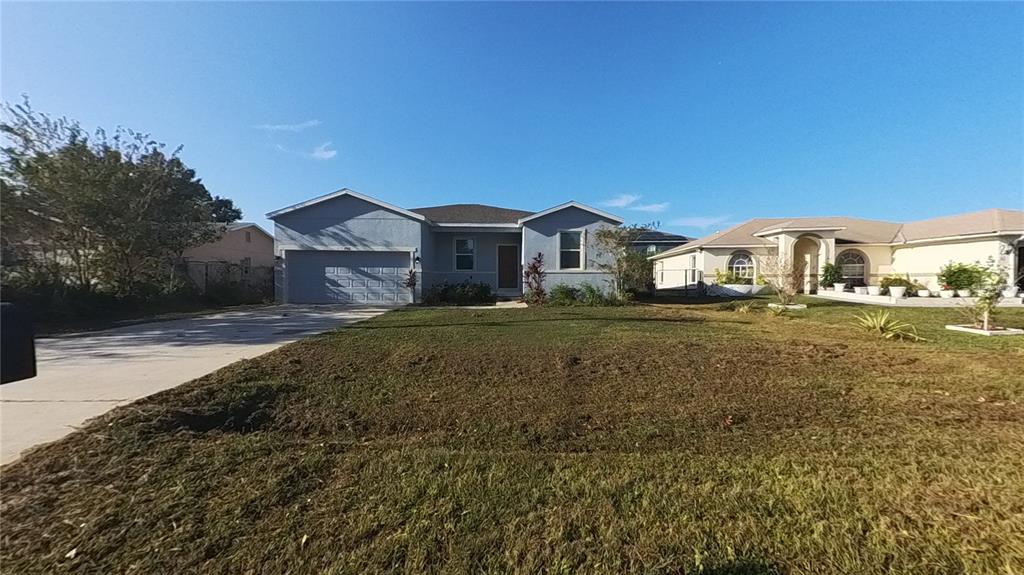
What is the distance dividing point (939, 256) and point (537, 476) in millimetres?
26391

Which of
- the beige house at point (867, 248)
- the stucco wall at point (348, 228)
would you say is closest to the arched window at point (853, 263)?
the beige house at point (867, 248)

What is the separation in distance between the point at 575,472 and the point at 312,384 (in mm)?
3458

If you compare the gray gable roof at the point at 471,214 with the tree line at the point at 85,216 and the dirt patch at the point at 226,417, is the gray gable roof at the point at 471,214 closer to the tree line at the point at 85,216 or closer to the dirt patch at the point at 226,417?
the tree line at the point at 85,216

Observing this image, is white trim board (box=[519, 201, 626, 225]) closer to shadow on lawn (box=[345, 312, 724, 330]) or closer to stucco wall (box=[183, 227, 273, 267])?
shadow on lawn (box=[345, 312, 724, 330])

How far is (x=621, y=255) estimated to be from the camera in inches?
601

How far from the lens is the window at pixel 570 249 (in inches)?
627

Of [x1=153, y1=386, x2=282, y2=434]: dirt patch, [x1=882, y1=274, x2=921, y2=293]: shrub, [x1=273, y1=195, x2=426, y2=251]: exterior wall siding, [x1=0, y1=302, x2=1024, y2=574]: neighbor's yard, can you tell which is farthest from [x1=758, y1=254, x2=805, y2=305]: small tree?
[x1=153, y1=386, x2=282, y2=434]: dirt patch

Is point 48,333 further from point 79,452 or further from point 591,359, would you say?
point 591,359

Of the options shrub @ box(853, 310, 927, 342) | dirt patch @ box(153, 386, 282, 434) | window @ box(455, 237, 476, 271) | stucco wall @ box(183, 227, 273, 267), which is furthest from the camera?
stucco wall @ box(183, 227, 273, 267)

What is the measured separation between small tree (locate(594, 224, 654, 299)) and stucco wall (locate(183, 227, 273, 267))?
725 inches

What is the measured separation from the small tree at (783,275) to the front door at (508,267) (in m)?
10.4

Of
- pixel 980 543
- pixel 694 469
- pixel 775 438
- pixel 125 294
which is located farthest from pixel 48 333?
pixel 980 543

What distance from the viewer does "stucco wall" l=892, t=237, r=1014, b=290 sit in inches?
666

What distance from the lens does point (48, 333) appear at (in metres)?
9.07
